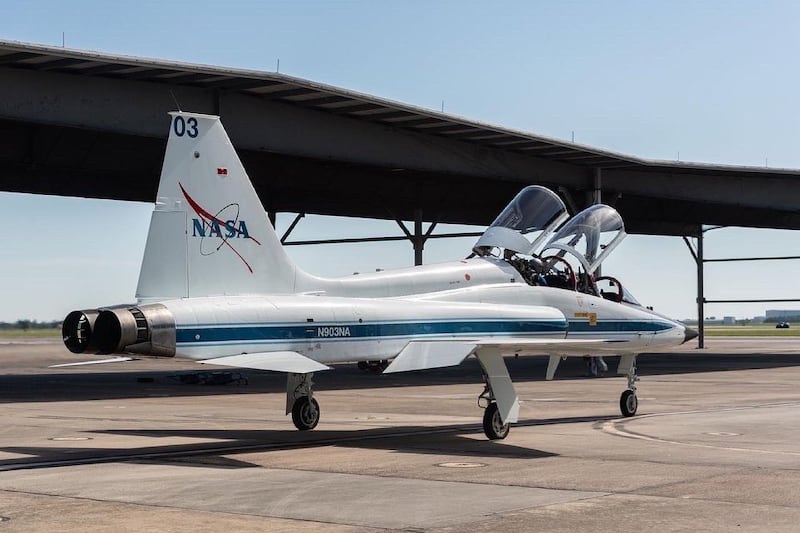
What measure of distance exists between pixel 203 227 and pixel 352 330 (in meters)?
3.01

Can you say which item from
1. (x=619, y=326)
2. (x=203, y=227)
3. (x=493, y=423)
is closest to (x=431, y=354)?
(x=493, y=423)

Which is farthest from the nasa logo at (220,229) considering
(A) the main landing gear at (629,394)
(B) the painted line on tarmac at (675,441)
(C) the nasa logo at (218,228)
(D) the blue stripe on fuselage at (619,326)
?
(A) the main landing gear at (629,394)

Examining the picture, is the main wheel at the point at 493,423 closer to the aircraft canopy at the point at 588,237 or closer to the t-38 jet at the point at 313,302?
the t-38 jet at the point at 313,302

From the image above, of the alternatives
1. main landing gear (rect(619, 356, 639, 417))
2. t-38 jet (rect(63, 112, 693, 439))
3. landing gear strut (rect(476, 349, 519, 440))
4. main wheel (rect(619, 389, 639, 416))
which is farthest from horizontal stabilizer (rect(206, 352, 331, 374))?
main wheel (rect(619, 389, 639, 416))

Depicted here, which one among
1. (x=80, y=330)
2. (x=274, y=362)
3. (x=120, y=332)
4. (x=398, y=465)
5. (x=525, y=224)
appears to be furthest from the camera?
(x=525, y=224)

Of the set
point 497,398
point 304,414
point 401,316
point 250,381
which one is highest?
point 401,316

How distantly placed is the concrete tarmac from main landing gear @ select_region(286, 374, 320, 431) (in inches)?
9.6

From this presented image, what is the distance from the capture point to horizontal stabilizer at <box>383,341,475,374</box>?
17172 millimetres

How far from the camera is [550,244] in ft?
74.0

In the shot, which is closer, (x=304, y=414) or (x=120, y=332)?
(x=120, y=332)

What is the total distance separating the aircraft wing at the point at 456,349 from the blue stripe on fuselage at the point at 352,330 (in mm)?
289

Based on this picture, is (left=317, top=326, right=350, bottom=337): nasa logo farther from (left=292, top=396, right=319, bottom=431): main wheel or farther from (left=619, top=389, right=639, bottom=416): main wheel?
(left=619, top=389, right=639, bottom=416): main wheel

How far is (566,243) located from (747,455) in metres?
7.43

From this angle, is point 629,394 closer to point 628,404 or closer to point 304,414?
point 628,404
